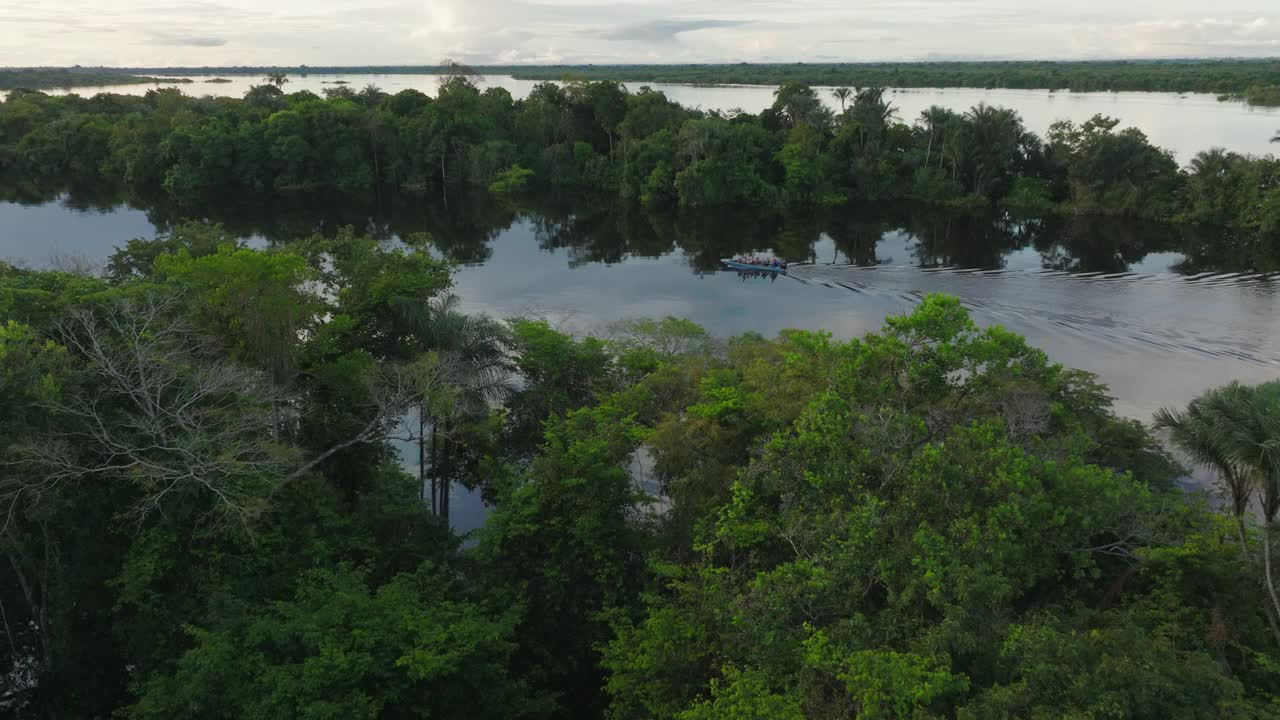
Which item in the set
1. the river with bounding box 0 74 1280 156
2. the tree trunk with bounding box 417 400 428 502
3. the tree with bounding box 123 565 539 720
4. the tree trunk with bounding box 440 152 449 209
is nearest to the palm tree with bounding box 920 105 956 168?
the river with bounding box 0 74 1280 156

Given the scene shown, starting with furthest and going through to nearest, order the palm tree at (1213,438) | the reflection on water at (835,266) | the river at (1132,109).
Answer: the river at (1132,109), the reflection on water at (835,266), the palm tree at (1213,438)

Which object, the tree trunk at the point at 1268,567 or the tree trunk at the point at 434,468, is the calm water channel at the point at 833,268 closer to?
the tree trunk at the point at 434,468

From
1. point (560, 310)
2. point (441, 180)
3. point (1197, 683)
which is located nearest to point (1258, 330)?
point (560, 310)

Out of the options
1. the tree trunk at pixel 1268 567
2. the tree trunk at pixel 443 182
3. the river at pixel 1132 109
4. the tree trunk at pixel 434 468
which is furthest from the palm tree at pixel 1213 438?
the river at pixel 1132 109

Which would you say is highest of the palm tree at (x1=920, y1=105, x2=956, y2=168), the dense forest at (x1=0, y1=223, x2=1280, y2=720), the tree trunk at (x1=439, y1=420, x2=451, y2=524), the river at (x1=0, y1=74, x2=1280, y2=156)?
the river at (x1=0, y1=74, x2=1280, y2=156)

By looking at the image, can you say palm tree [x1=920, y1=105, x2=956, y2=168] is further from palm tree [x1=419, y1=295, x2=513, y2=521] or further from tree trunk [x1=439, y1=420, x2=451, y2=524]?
tree trunk [x1=439, y1=420, x2=451, y2=524]

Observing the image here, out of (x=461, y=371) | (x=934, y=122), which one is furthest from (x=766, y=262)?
(x=934, y=122)
